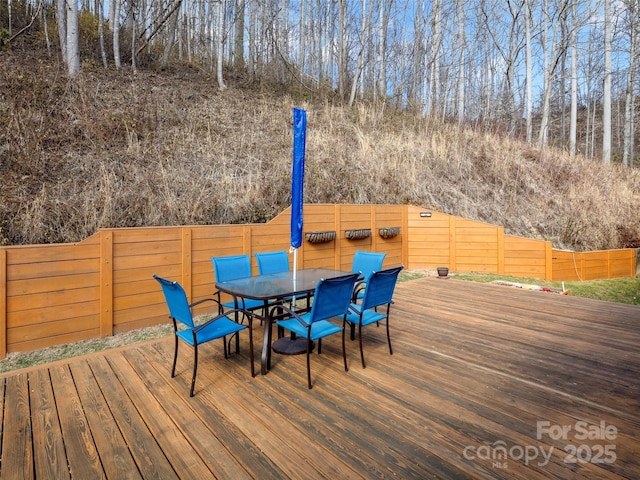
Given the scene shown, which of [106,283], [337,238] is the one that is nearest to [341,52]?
[337,238]

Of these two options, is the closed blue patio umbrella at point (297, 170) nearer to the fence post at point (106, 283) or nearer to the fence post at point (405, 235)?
the fence post at point (106, 283)

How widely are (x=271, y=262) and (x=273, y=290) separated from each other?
1.26m

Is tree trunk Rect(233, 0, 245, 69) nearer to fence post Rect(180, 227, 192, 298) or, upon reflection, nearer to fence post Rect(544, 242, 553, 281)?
fence post Rect(180, 227, 192, 298)

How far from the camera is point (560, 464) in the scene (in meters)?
1.70

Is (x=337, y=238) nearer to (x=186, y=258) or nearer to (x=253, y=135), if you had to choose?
(x=186, y=258)

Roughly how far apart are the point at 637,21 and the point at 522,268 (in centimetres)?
1357

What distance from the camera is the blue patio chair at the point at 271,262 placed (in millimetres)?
3951

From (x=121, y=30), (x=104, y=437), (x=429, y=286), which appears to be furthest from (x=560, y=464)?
(x=121, y=30)

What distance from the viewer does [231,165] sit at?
660 cm

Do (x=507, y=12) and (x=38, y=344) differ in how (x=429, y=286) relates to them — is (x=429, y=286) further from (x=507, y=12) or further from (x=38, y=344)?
(x=507, y=12)

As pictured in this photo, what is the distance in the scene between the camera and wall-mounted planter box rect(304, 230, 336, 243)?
5.71m

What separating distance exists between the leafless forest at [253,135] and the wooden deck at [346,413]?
238cm

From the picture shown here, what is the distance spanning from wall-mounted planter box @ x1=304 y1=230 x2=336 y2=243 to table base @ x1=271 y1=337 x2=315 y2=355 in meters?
2.52

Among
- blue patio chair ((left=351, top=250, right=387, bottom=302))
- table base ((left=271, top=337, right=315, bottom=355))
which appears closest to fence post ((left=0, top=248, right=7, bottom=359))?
table base ((left=271, top=337, right=315, bottom=355))
